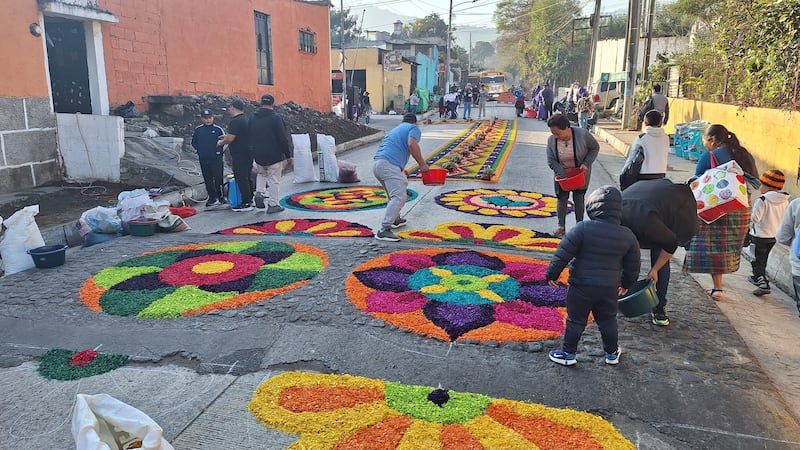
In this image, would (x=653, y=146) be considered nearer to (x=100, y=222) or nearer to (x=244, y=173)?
(x=244, y=173)

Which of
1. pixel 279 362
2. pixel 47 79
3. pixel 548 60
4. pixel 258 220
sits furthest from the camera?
pixel 548 60

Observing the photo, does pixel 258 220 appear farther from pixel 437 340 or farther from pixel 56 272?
pixel 437 340

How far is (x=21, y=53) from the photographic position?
9367 millimetres

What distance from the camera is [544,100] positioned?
2620 centimetres

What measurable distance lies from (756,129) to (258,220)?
9.13m

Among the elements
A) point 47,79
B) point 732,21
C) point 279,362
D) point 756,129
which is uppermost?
point 732,21

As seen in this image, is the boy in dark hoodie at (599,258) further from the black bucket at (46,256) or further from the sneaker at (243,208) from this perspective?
the sneaker at (243,208)

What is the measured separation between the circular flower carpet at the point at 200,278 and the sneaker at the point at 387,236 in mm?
872

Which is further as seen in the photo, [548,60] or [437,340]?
[548,60]

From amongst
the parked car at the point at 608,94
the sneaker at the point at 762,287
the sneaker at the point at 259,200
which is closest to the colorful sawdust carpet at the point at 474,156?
the sneaker at the point at 259,200

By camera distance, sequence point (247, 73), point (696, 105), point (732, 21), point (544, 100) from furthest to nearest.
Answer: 1. point (544, 100)
2. point (247, 73)
3. point (696, 105)
4. point (732, 21)

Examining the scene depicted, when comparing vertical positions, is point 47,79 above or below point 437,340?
above

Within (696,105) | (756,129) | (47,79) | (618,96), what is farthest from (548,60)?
(47,79)

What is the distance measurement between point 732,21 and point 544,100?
14.2 m
